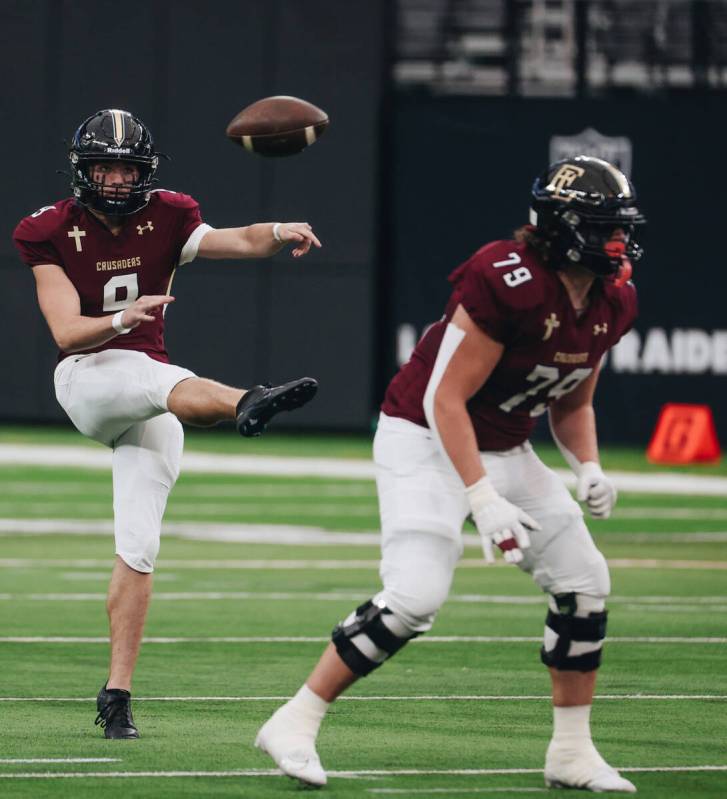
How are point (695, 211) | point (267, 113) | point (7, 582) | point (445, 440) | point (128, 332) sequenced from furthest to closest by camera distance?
point (695, 211), point (7, 582), point (267, 113), point (128, 332), point (445, 440)

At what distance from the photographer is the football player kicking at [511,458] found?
559 cm

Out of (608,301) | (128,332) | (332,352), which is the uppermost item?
(608,301)

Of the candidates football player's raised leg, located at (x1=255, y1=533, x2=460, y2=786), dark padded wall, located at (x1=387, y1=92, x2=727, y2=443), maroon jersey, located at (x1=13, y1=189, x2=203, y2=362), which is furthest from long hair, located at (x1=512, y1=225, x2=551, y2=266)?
dark padded wall, located at (x1=387, y1=92, x2=727, y2=443)

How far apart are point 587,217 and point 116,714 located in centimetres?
239

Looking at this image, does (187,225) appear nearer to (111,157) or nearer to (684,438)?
(111,157)

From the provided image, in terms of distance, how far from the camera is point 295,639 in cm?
909

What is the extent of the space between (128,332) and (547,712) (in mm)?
2118

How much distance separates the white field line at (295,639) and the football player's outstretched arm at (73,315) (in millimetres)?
2470

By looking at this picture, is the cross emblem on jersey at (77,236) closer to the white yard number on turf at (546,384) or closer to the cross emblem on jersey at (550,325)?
the white yard number on turf at (546,384)

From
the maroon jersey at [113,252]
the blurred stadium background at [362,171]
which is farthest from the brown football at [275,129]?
the blurred stadium background at [362,171]

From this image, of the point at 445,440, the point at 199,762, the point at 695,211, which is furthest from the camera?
the point at 695,211

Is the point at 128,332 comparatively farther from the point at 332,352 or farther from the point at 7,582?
the point at 332,352

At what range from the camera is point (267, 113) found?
7777 millimetres

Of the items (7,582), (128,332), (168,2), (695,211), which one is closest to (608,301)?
(128,332)
